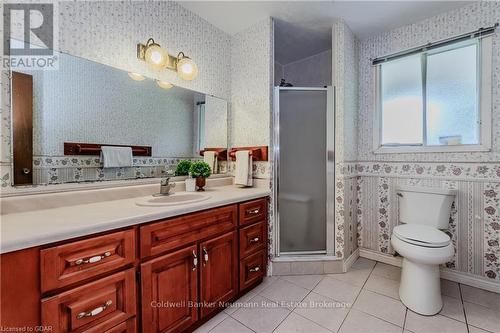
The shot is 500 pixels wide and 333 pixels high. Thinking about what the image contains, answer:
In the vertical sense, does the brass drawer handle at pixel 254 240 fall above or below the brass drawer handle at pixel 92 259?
below

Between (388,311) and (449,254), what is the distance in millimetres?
570

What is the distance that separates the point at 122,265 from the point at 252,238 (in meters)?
0.98

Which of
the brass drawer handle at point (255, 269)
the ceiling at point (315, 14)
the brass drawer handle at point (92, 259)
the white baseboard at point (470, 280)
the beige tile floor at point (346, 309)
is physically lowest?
the beige tile floor at point (346, 309)

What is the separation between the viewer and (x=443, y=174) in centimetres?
201

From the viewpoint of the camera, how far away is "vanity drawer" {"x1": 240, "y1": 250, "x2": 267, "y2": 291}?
1718mm

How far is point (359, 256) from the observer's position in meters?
2.49

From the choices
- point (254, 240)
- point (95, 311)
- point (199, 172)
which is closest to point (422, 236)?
point (254, 240)

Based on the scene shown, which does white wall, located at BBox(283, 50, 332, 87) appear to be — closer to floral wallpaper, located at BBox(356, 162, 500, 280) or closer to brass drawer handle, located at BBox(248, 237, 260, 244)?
floral wallpaper, located at BBox(356, 162, 500, 280)

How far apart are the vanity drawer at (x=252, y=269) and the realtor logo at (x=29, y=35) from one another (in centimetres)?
178

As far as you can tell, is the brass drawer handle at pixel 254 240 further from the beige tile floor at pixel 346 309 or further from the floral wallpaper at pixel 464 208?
the floral wallpaper at pixel 464 208

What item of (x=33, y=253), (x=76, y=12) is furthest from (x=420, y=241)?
(x=76, y=12)

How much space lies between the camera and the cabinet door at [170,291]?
1.13m

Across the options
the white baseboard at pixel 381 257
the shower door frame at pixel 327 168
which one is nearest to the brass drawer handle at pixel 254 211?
the shower door frame at pixel 327 168

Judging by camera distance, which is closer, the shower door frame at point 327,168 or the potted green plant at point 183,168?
the potted green plant at point 183,168
